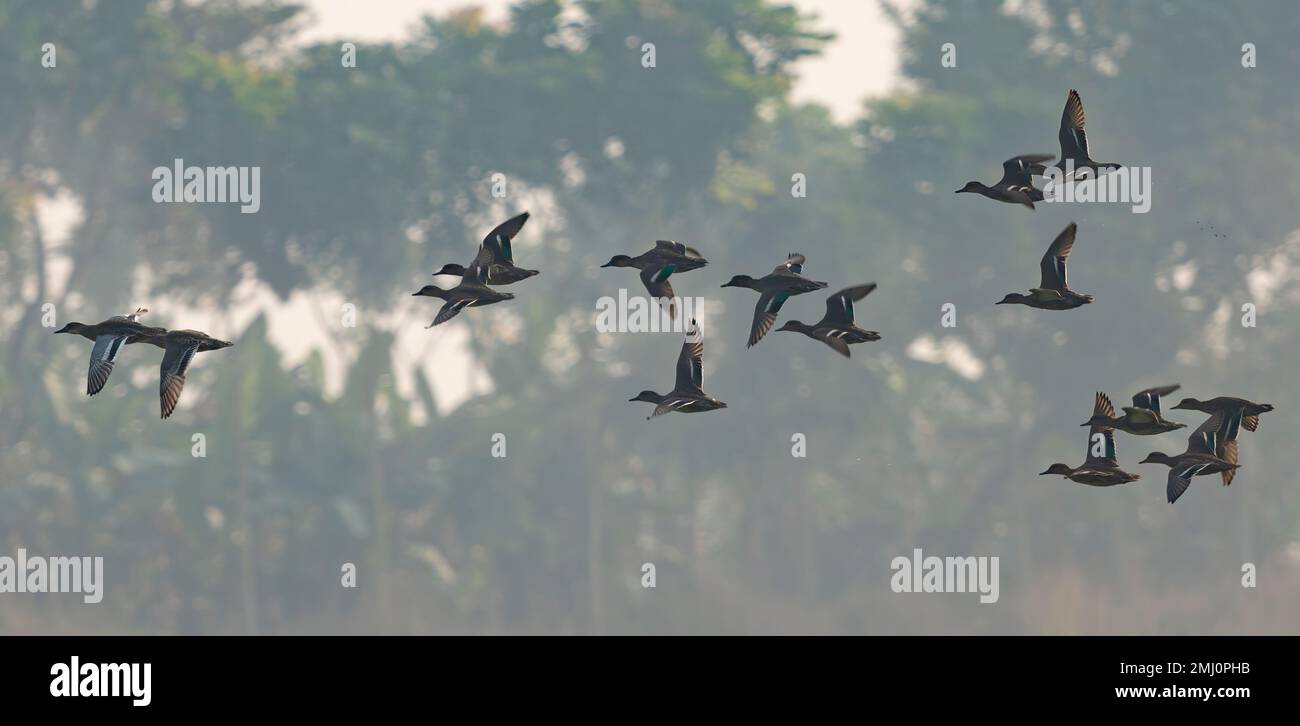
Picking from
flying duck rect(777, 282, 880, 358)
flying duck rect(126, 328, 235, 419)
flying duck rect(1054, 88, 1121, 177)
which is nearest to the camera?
flying duck rect(126, 328, 235, 419)

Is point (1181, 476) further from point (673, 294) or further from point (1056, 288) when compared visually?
point (673, 294)

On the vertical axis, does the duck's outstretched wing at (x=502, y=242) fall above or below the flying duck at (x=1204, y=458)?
above

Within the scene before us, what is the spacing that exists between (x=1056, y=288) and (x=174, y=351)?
770cm

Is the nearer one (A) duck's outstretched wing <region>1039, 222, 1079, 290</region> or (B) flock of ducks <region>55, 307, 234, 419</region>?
(B) flock of ducks <region>55, 307, 234, 419</region>

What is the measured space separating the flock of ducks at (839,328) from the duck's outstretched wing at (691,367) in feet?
0.04

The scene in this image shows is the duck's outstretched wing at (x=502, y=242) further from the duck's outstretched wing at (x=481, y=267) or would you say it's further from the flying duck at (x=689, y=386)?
the flying duck at (x=689, y=386)

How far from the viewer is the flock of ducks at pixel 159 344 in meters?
18.0

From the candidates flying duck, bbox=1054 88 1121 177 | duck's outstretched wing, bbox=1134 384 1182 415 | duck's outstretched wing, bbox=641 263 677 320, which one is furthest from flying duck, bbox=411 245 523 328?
duck's outstretched wing, bbox=1134 384 1182 415

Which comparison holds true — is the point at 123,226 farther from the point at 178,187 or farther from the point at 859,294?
the point at 859,294

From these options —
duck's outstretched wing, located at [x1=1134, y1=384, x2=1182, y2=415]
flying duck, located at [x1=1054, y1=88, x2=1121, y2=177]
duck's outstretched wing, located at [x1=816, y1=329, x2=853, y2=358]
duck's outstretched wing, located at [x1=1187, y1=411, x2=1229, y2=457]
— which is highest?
flying duck, located at [x1=1054, y1=88, x2=1121, y2=177]

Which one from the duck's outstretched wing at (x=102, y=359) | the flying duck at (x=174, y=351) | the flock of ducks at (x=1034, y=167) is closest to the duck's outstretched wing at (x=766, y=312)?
the flock of ducks at (x=1034, y=167)

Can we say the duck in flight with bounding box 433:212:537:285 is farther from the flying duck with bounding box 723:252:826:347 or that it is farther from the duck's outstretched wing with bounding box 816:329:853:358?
the duck's outstretched wing with bounding box 816:329:853:358

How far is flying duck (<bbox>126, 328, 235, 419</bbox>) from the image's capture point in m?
18.0

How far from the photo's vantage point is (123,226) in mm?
59688
